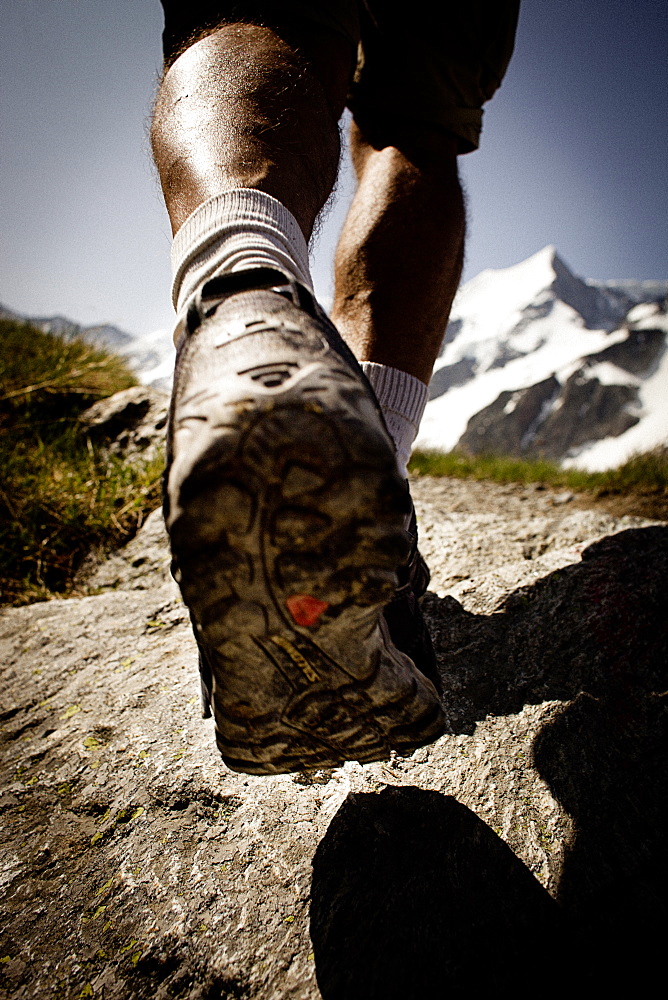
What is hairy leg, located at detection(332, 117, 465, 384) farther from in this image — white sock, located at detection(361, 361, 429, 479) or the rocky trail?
the rocky trail

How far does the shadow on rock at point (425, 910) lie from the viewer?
0.49 m

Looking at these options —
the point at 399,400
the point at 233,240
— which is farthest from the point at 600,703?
the point at 233,240

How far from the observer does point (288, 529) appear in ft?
1.21

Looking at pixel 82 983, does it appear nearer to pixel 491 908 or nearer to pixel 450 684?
pixel 491 908

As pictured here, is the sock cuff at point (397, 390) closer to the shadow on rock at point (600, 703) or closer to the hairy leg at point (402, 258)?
the hairy leg at point (402, 258)

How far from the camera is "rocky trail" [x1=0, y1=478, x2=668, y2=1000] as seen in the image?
1.65 ft

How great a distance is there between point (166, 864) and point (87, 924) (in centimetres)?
9

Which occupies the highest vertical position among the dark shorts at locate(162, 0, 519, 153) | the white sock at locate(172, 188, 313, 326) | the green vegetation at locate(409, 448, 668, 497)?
the dark shorts at locate(162, 0, 519, 153)

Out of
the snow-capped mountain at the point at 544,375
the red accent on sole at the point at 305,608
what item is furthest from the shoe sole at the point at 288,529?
the snow-capped mountain at the point at 544,375

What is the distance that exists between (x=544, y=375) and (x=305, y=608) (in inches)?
1604

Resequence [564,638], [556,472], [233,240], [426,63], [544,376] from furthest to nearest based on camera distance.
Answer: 1. [544,376]
2. [556,472]
3. [426,63]
4. [564,638]
5. [233,240]

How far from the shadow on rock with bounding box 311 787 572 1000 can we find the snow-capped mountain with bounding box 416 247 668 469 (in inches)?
1140

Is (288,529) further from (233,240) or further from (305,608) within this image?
(233,240)

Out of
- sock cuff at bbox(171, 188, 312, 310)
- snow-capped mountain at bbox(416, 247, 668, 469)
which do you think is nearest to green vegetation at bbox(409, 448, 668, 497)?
sock cuff at bbox(171, 188, 312, 310)
